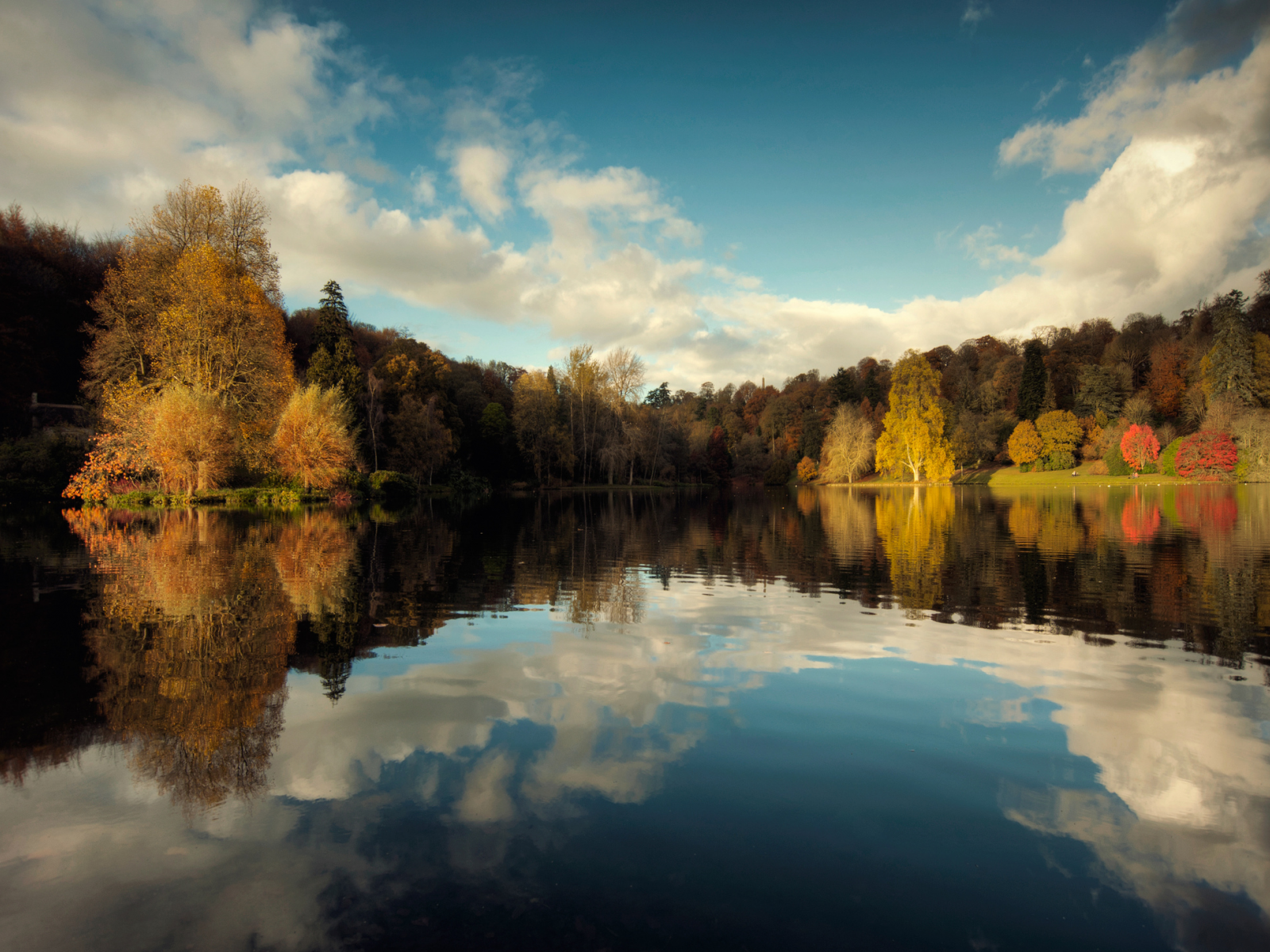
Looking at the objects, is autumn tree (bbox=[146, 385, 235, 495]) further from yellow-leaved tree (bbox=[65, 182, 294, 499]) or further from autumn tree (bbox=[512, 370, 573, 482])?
autumn tree (bbox=[512, 370, 573, 482])

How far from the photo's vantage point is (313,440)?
3434 cm

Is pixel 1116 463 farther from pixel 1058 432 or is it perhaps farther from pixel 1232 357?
pixel 1232 357

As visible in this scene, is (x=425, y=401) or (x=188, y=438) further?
(x=425, y=401)

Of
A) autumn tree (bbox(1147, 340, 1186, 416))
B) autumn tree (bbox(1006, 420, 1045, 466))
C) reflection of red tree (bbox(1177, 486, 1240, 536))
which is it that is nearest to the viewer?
reflection of red tree (bbox(1177, 486, 1240, 536))

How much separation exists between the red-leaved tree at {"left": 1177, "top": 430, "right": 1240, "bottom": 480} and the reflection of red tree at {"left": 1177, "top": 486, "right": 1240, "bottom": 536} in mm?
12677

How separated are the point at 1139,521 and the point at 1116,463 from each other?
40.5 meters

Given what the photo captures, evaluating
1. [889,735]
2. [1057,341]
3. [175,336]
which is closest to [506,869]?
[889,735]

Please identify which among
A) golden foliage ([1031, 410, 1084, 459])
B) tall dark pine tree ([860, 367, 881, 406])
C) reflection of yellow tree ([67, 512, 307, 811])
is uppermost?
tall dark pine tree ([860, 367, 881, 406])

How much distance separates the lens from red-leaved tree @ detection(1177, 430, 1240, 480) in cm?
4794

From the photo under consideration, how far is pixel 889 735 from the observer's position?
512 centimetres

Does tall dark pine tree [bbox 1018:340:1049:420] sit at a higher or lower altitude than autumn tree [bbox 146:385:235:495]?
higher

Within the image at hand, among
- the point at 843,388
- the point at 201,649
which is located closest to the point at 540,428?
the point at 843,388

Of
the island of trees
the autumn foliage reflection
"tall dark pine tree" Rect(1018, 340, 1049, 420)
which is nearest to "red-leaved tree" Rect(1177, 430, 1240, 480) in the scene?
the island of trees

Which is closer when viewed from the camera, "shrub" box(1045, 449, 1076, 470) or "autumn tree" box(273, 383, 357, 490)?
"autumn tree" box(273, 383, 357, 490)
